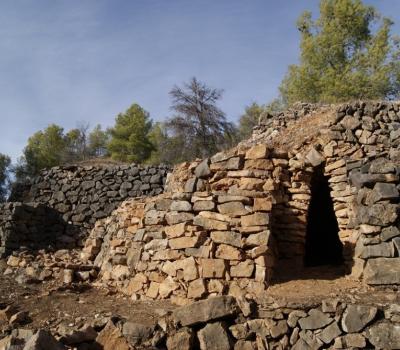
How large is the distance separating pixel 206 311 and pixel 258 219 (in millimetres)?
1669

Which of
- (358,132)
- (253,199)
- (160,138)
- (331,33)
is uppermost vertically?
(331,33)

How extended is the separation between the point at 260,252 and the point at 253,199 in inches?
33.6

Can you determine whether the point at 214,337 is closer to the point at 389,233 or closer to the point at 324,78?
the point at 389,233

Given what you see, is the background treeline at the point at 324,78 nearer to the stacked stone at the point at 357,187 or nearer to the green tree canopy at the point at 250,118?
the green tree canopy at the point at 250,118

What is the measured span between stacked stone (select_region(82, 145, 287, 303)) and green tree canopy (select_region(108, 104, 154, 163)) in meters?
16.4

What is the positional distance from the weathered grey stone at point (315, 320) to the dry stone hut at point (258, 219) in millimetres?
868

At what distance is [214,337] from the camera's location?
4.87 m

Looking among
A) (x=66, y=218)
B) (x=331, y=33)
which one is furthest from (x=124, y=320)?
(x=331, y=33)

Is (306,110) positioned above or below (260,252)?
above

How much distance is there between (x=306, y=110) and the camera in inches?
512

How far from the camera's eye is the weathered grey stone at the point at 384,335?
450cm

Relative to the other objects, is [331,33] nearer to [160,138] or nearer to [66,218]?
[160,138]

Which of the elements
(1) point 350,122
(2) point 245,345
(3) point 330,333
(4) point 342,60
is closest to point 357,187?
(1) point 350,122

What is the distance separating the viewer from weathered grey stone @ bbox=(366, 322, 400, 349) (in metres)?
4.50
